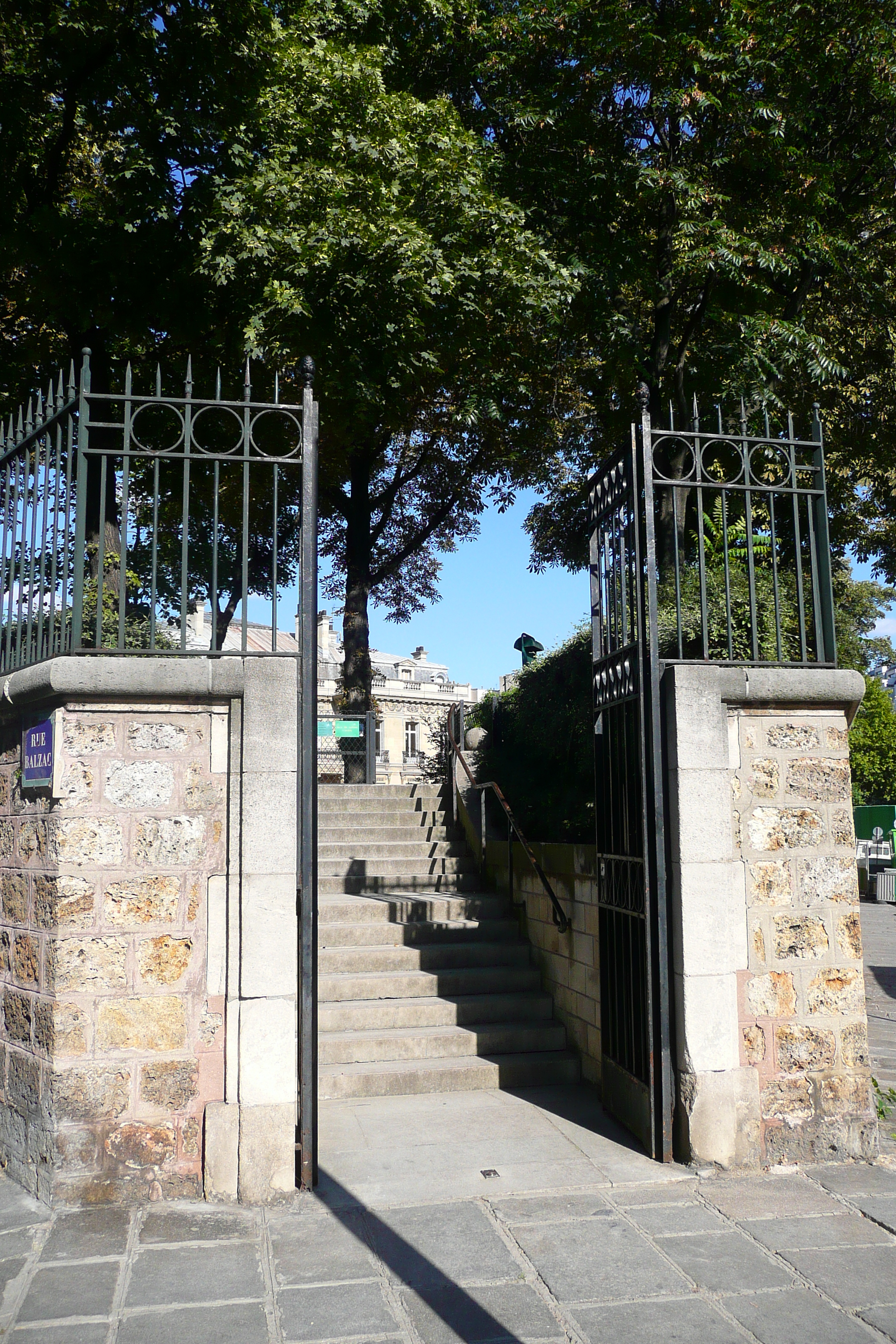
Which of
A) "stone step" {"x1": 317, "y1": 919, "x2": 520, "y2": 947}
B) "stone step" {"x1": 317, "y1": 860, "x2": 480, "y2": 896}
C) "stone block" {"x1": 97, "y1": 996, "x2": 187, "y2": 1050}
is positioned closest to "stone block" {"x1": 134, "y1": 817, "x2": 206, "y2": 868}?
"stone block" {"x1": 97, "y1": 996, "x2": 187, "y2": 1050}

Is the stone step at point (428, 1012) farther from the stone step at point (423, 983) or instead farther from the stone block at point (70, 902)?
the stone block at point (70, 902)

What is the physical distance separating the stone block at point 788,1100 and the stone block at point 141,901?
303cm

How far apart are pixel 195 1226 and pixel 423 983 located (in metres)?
3.20

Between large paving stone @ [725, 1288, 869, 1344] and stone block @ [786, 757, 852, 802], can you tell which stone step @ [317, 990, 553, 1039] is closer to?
stone block @ [786, 757, 852, 802]

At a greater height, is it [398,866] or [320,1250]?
[398,866]

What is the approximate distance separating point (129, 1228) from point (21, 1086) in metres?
0.95

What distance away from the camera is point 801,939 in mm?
5137

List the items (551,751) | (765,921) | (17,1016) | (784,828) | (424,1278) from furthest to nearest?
1. (551,751)
2. (784,828)
3. (765,921)
4. (17,1016)
5. (424,1278)

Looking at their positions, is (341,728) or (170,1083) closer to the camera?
(170,1083)

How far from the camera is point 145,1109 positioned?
4.48 metres

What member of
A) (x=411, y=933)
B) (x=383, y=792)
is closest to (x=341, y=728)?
(x=383, y=792)

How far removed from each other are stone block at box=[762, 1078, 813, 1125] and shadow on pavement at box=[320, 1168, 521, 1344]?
1.97m

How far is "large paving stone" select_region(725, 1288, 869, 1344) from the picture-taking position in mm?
3311

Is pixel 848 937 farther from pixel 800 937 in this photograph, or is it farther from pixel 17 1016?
pixel 17 1016
